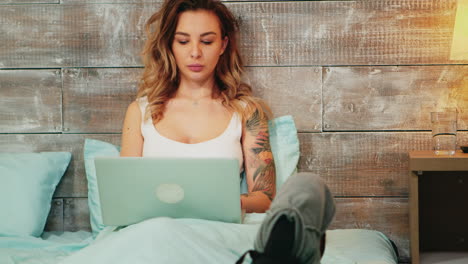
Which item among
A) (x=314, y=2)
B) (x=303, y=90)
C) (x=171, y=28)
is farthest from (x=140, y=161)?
(x=314, y=2)

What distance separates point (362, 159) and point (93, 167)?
1017mm

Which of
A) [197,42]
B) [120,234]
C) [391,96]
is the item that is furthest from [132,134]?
[391,96]

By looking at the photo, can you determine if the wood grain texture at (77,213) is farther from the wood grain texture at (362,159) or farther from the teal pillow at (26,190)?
the wood grain texture at (362,159)

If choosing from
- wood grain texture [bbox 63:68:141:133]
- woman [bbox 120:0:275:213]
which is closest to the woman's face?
woman [bbox 120:0:275:213]

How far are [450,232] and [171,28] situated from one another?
1.30 m

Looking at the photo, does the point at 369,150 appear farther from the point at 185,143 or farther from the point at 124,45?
the point at 124,45

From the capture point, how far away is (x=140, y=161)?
149 cm

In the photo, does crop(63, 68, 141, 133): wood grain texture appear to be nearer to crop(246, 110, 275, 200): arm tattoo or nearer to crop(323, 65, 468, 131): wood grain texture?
crop(246, 110, 275, 200): arm tattoo

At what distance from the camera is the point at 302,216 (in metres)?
0.99

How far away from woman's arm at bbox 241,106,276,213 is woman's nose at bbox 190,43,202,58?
294 millimetres

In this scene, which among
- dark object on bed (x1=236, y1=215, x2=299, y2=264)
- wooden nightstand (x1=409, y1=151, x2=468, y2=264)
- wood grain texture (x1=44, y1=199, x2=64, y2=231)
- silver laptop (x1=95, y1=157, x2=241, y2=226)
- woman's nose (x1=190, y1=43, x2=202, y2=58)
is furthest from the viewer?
wood grain texture (x1=44, y1=199, x2=64, y2=231)

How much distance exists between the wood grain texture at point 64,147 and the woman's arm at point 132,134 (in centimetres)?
16

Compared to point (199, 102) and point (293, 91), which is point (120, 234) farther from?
point (293, 91)

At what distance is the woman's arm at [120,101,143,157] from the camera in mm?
2139
